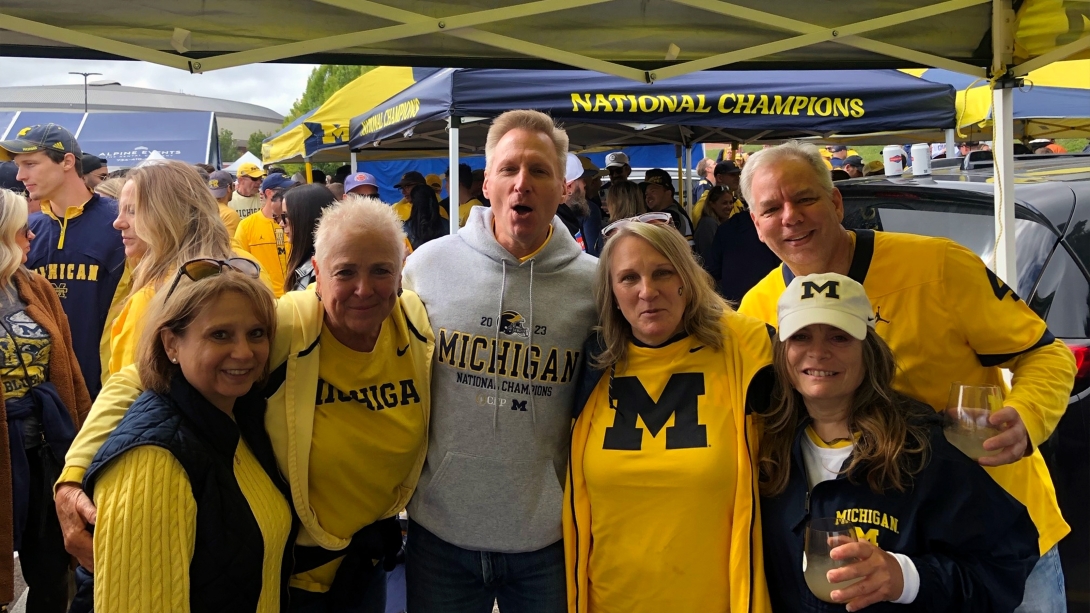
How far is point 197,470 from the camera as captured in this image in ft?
6.31

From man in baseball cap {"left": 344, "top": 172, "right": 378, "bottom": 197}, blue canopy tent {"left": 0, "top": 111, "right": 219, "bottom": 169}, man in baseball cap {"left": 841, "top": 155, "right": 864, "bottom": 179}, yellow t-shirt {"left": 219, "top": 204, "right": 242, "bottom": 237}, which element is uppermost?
blue canopy tent {"left": 0, "top": 111, "right": 219, "bottom": 169}

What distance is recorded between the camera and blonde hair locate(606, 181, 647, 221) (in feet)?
23.9

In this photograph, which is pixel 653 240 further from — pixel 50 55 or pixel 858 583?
pixel 50 55

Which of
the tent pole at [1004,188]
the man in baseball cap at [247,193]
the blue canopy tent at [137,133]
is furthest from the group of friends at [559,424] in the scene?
the blue canopy tent at [137,133]

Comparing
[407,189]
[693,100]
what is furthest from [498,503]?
[407,189]

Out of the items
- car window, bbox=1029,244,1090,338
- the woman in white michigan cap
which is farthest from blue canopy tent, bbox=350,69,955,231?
the woman in white michigan cap

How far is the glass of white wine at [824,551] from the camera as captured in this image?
5.78 ft

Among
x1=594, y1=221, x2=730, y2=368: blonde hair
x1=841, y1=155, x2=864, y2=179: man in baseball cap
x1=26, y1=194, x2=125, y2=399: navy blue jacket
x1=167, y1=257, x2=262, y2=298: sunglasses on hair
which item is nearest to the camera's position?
x1=167, y1=257, x2=262, y2=298: sunglasses on hair

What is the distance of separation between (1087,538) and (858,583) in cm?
189

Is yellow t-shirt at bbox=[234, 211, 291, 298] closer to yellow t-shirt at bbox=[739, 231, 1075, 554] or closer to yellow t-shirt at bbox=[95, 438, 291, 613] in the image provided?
yellow t-shirt at bbox=[95, 438, 291, 613]

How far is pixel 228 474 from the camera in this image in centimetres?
200

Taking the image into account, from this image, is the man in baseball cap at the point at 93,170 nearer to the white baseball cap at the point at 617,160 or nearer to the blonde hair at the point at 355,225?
the white baseball cap at the point at 617,160

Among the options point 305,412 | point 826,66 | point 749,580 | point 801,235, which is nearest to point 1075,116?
point 826,66

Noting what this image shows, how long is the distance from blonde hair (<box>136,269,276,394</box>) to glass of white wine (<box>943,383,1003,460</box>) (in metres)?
1.75
